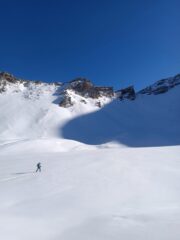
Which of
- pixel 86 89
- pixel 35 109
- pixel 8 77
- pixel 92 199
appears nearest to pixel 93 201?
pixel 92 199

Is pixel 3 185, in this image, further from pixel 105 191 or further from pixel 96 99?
pixel 96 99

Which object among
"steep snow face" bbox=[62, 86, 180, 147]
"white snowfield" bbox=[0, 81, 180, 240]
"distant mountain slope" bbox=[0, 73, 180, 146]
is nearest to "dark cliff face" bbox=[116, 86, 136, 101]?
"distant mountain slope" bbox=[0, 73, 180, 146]

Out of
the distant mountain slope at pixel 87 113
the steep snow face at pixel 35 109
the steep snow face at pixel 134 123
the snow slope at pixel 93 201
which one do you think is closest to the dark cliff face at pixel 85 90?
the distant mountain slope at pixel 87 113

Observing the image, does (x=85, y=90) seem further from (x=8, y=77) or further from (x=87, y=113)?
(x=8, y=77)

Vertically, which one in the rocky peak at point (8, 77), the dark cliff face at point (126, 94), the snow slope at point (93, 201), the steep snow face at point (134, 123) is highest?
the rocky peak at point (8, 77)

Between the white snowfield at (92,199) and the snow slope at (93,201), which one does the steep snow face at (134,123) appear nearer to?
the white snowfield at (92,199)

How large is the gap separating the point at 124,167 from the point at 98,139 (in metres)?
38.0

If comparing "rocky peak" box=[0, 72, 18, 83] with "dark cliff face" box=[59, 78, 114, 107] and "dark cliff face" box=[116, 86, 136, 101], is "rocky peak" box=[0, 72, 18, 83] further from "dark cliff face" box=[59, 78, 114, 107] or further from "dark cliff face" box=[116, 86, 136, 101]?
"dark cliff face" box=[116, 86, 136, 101]

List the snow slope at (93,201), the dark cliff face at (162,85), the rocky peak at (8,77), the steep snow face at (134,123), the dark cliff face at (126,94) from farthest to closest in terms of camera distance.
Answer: the dark cliff face at (162,85)
the dark cliff face at (126,94)
the rocky peak at (8,77)
the steep snow face at (134,123)
the snow slope at (93,201)

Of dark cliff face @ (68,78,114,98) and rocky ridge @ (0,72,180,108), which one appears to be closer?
Answer: rocky ridge @ (0,72,180,108)

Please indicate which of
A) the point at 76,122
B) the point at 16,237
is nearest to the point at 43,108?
the point at 76,122

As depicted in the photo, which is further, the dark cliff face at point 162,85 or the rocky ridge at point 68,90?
the dark cliff face at point 162,85

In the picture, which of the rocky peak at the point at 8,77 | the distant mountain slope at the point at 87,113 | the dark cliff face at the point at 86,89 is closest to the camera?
the distant mountain slope at the point at 87,113

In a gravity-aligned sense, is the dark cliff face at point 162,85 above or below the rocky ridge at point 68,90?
above
